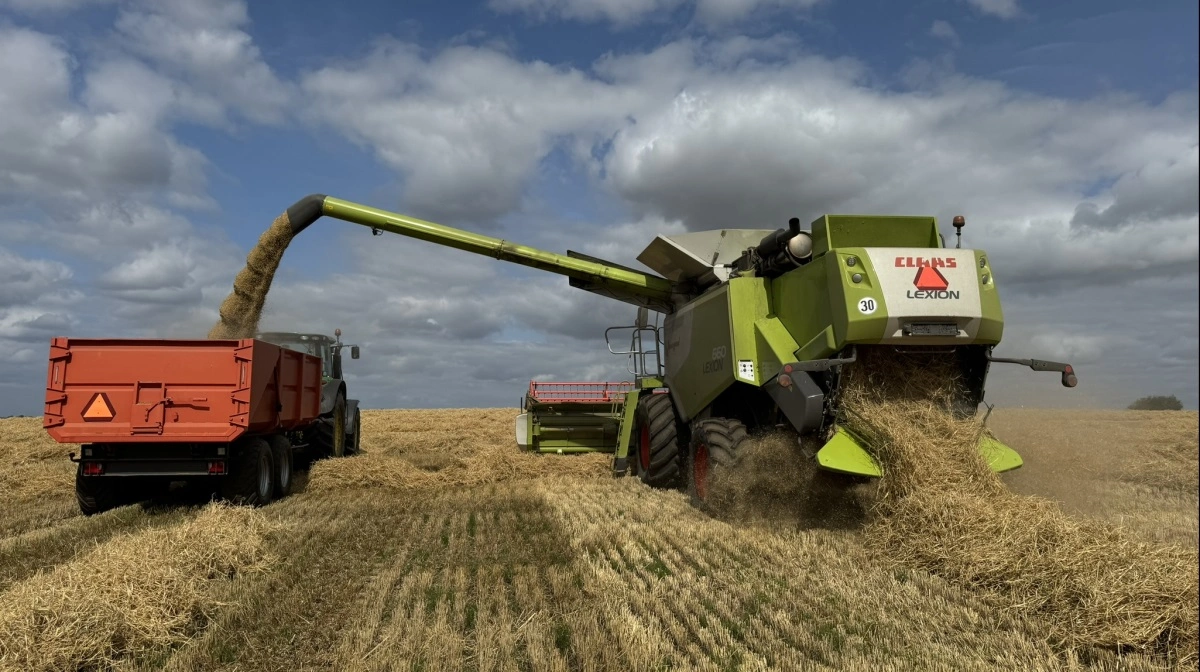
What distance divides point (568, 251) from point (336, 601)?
673 cm

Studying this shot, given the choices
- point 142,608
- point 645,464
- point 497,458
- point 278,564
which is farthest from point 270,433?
point 142,608

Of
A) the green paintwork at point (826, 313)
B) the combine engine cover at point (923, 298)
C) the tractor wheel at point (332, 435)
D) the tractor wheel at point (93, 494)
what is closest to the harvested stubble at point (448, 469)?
the tractor wheel at point (332, 435)

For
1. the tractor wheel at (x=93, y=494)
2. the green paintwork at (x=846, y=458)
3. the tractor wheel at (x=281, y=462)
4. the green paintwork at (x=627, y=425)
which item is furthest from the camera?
the green paintwork at (x=627, y=425)

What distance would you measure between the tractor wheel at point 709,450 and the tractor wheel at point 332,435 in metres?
6.25

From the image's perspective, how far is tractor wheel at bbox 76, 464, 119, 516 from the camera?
7.56 metres

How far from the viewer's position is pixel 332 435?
11516 millimetres

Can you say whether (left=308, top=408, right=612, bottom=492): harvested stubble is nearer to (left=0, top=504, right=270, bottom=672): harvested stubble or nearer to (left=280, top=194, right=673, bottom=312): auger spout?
(left=280, top=194, right=673, bottom=312): auger spout

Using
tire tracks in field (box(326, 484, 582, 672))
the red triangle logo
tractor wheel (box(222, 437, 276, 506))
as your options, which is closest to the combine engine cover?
the red triangle logo


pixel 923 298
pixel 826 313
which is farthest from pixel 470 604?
pixel 923 298

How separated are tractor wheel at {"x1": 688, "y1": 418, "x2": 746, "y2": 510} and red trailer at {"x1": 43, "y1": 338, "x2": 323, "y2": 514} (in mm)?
4386

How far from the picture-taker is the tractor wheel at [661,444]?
8.70 m

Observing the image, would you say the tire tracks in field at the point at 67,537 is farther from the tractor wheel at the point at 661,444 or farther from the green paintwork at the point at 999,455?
the green paintwork at the point at 999,455

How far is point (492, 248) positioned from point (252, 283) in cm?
308

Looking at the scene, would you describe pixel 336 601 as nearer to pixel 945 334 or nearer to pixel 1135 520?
pixel 945 334
